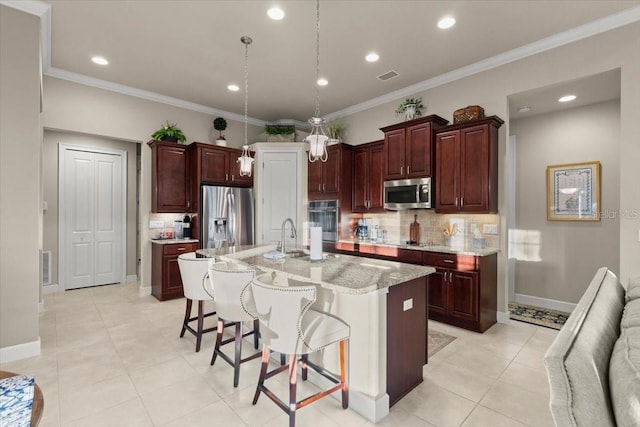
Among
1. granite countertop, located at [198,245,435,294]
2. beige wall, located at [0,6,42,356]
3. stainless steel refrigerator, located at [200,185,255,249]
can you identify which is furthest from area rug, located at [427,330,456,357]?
beige wall, located at [0,6,42,356]

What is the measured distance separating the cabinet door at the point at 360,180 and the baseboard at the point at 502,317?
2330 mm

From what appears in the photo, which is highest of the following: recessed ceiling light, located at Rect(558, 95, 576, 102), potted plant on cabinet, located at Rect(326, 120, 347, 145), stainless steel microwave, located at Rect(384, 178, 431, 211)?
potted plant on cabinet, located at Rect(326, 120, 347, 145)

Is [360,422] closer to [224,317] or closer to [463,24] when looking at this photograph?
[224,317]

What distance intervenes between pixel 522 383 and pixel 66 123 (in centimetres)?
602

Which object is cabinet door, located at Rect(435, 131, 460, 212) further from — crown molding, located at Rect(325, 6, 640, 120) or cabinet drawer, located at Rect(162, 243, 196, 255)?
cabinet drawer, located at Rect(162, 243, 196, 255)

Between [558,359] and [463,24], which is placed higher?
[463,24]

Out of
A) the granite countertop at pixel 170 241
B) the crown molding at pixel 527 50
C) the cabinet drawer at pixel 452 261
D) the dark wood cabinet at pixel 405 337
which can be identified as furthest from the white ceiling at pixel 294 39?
the dark wood cabinet at pixel 405 337

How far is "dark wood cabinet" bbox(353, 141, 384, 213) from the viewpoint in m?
4.86

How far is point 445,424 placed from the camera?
6.45ft

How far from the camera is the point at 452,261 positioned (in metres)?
3.57

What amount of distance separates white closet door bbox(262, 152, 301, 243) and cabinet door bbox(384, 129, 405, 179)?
177cm

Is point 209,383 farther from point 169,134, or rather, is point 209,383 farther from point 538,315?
point 538,315

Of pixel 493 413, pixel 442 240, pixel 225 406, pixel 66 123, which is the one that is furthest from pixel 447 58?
pixel 66 123

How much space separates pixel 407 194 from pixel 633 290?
8.79 ft
